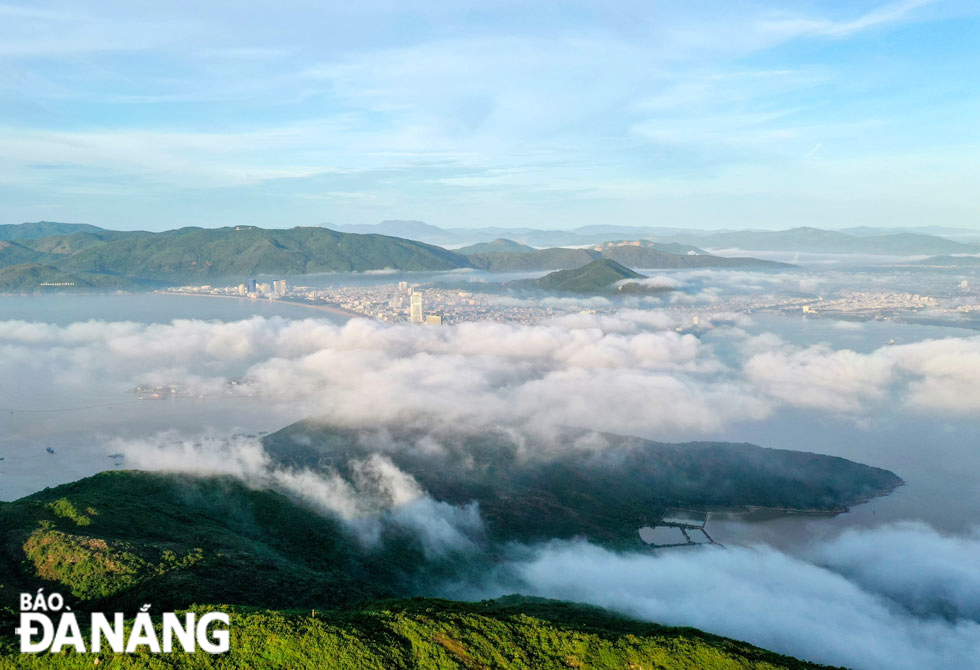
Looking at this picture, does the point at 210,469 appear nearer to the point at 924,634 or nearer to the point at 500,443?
the point at 500,443

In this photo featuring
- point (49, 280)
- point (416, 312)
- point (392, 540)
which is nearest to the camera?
point (392, 540)

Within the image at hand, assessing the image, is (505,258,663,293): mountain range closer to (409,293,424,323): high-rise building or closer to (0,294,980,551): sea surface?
(409,293,424,323): high-rise building

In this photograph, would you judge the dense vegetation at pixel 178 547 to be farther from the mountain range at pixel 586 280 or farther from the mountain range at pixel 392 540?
the mountain range at pixel 586 280

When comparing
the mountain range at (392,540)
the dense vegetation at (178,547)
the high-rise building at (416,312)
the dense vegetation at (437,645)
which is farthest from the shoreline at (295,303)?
the dense vegetation at (437,645)

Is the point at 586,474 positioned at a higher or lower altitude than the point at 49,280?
lower

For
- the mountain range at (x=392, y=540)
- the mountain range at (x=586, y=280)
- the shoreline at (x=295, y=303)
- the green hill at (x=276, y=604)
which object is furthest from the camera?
the mountain range at (x=586, y=280)

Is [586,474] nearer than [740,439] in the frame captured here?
Yes

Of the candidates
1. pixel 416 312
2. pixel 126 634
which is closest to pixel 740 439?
pixel 126 634

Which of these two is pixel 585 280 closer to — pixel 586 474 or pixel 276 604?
pixel 586 474
